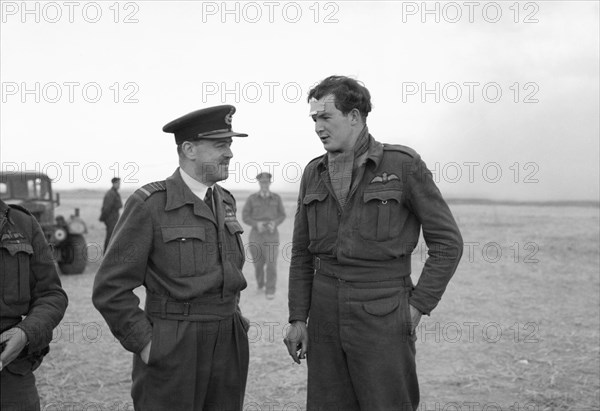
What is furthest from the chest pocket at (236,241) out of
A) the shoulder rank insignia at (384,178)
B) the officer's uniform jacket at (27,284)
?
the officer's uniform jacket at (27,284)

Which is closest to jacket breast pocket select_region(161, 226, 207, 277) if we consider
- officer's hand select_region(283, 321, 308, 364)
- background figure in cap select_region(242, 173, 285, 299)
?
officer's hand select_region(283, 321, 308, 364)

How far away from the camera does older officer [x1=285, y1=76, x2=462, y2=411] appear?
2799 millimetres

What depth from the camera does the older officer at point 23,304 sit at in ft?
8.06

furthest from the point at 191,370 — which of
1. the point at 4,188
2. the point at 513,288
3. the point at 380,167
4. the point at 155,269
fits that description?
the point at 4,188

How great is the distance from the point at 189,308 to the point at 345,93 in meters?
1.29

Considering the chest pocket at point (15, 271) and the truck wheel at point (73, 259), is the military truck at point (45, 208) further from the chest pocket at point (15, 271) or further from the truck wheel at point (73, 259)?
the chest pocket at point (15, 271)

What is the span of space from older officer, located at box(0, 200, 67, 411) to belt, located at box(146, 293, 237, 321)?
0.44m

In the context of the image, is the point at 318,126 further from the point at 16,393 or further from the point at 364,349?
the point at 16,393

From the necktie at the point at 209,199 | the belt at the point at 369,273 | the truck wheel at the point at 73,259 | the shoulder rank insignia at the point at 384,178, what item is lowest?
the truck wheel at the point at 73,259

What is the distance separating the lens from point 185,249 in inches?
105

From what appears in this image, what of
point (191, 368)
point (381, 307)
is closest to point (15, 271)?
point (191, 368)

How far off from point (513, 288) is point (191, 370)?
27.6 ft

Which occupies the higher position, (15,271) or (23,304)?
(15,271)

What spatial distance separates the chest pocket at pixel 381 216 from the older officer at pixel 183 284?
672mm
